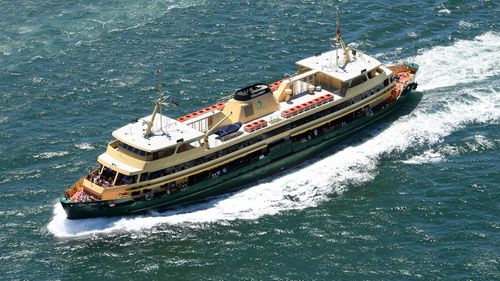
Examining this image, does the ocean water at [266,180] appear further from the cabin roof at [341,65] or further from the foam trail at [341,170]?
the cabin roof at [341,65]

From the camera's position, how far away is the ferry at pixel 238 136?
88.8 metres

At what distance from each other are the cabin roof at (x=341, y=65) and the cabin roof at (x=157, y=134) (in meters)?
19.4

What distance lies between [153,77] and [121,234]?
3326 centimetres


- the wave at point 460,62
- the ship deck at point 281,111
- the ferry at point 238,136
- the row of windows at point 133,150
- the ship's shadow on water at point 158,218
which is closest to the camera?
the ship's shadow on water at point 158,218

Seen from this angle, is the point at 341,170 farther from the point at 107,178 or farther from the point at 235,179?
the point at 107,178

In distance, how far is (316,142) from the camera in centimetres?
10012

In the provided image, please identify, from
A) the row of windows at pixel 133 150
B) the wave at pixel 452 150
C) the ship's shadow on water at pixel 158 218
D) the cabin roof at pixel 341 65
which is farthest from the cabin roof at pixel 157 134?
A: the wave at pixel 452 150

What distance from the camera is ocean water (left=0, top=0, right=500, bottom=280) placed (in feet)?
270

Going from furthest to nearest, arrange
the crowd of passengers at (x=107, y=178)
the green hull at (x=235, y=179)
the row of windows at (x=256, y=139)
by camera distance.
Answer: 1. the row of windows at (x=256, y=139)
2. the crowd of passengers at (x=107, y=178)
3. the green hull at (x=235, y=179)

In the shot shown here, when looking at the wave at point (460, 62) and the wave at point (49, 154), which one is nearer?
the wave at point (49, 154)

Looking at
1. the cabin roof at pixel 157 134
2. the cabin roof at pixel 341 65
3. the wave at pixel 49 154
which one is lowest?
the wave at pixel 49 154

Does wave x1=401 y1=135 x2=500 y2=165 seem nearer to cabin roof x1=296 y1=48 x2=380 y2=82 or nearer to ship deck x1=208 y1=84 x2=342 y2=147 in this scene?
ship deck x1=208 y1=84 x2=342 y2=147

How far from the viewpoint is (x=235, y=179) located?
94625 mm

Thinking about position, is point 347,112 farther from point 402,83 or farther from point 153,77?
point 153,77
